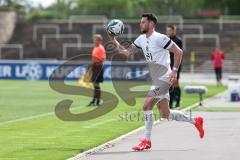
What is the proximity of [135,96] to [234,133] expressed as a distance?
12.1 meters

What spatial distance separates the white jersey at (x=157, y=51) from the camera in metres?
14.1

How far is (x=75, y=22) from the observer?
71.4 m

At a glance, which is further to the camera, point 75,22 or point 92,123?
point 75,22

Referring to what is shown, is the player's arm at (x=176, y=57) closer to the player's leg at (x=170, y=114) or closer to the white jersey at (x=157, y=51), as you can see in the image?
the white jersey at (x=157, y=51)

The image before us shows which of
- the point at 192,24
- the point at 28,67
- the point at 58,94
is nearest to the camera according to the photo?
the point at 58,94

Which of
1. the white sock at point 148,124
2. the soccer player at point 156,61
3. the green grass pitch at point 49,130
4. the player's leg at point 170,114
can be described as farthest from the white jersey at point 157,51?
the green grass pitch at point 49,130

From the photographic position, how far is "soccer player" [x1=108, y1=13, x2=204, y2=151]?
14.1 meters

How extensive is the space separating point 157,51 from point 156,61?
0.58ft

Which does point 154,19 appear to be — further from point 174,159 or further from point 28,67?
point 28,67

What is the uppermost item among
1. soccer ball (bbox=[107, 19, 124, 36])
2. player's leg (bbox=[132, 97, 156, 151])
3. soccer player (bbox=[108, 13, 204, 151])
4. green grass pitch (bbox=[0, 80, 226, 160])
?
soccer ball (bbox=[107, 19, 124, 36])

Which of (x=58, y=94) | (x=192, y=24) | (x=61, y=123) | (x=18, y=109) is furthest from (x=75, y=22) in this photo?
(x=61, y=123)

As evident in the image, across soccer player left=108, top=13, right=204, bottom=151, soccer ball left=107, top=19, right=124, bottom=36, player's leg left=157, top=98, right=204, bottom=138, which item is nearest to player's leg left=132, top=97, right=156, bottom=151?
soccer player left=108, top=13, right=204, bottom=151

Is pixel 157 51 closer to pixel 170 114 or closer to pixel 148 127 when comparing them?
pixel 170 114

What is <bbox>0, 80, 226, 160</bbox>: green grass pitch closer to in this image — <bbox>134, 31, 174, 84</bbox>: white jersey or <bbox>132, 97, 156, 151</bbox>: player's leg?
<bbox>132, 97, 156, 151</bbox>: player's leg
